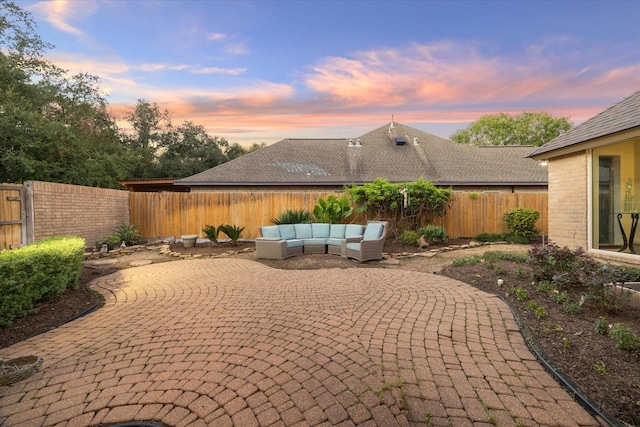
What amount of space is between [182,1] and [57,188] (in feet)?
19.8

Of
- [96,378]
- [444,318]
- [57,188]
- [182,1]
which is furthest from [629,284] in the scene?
[57,188]

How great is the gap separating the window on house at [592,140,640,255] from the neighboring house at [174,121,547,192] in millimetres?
6064

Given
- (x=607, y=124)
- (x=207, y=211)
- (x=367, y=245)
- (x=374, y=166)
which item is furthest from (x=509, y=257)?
(x=207, y=211)

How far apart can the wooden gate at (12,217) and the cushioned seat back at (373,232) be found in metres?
8.41

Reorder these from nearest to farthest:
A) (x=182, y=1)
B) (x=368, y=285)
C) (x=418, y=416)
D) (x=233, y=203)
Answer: (x=418, y=416) → (x=368, y=285) → (x=182, y=1) → (x=233, y=203)

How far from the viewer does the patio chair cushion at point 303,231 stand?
30.5ft

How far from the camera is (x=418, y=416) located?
2.01 metres

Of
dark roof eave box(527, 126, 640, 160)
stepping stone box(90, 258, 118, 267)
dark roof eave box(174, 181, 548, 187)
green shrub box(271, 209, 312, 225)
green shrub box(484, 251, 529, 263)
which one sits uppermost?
dark roof eave box(527, 126, 640, 160)

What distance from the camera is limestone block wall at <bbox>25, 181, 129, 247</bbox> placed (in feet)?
24.4

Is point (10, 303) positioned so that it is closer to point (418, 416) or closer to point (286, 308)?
point (286, 308)

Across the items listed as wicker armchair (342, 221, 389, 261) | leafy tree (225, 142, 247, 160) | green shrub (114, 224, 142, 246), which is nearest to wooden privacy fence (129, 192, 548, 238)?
green shrub (114, 224, 142, 246)

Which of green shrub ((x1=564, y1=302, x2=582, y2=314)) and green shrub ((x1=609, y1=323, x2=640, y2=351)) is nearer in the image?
green shrub ((x1=609, y1=323, x2=640, y2=351))

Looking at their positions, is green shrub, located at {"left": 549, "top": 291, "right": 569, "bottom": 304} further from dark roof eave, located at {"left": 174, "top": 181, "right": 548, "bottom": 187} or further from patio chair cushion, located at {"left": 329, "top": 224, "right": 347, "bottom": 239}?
dark roof eave, located at {"left": 174, "top": 181, "right": 548, "bottom": 187}

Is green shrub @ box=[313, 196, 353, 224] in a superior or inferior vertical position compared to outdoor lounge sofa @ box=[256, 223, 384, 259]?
superior
